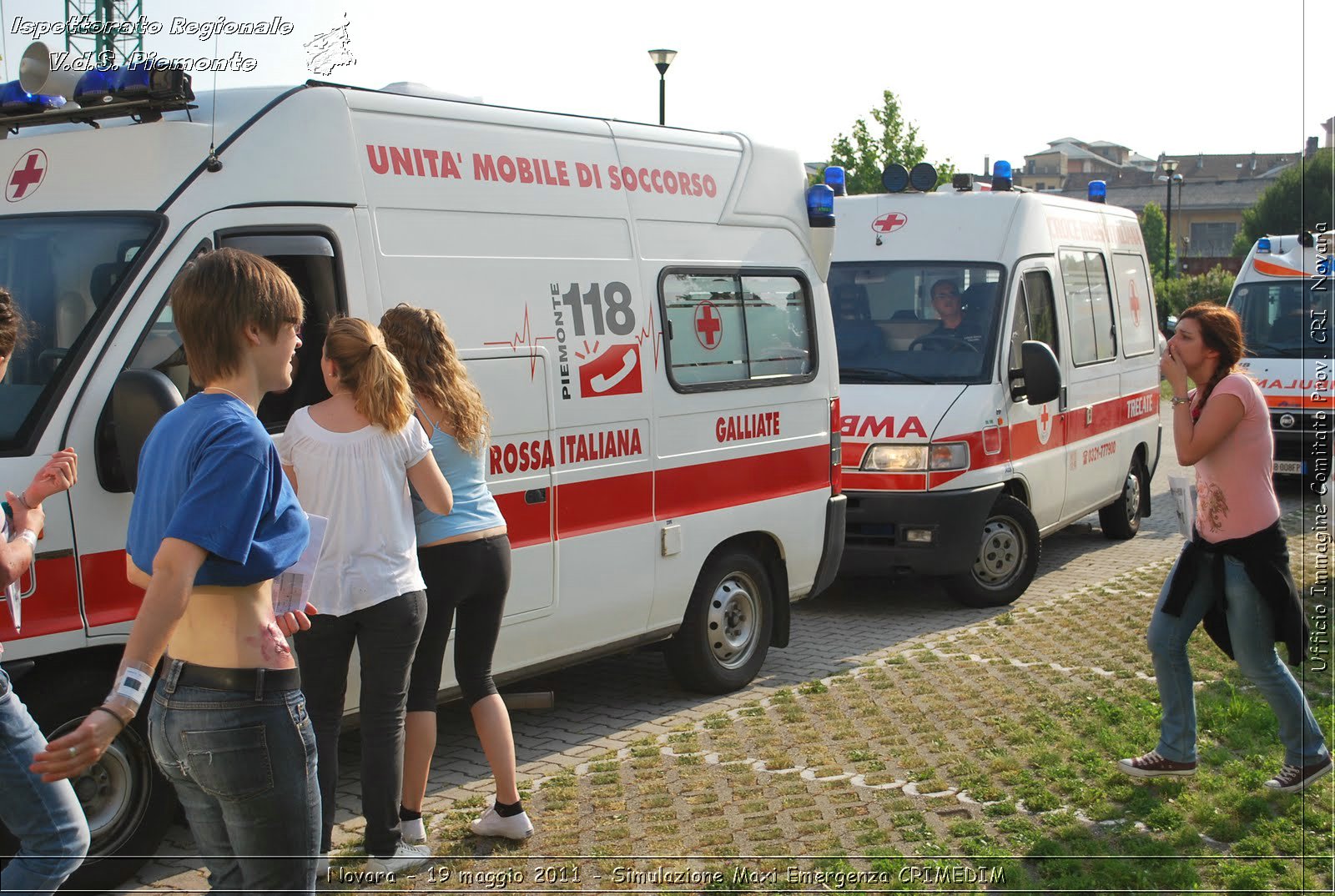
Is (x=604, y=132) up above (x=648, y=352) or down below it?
above

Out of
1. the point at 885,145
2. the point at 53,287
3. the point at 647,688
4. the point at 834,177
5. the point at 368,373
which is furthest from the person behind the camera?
the point at 885,145

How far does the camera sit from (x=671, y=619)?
21.9 feet

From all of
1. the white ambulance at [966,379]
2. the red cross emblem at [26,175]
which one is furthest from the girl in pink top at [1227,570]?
the red cross emblem at [26,175]

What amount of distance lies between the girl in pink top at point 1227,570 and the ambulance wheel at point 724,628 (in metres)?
2.24

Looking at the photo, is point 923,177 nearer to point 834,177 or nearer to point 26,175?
point 834,177

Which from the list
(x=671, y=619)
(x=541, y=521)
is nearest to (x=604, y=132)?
(x=541, y=521)

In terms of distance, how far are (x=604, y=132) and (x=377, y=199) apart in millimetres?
1457

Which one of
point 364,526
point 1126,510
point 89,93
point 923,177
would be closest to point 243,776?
point 364,526

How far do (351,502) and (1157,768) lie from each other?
3279 millimetres

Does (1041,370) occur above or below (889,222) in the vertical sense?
below

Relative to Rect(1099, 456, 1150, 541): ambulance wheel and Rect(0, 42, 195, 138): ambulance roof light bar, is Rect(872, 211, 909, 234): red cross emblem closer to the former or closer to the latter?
Rect(1099, 456, 1150, 541): ambulance wheel

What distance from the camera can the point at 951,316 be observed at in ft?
30.8

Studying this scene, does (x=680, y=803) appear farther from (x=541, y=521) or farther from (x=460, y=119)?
(x=460, y=119)

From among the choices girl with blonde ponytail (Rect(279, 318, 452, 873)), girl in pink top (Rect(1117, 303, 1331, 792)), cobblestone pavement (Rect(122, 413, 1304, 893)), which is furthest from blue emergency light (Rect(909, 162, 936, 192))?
girl with blonde ponytail (Rect(279, 318, 452, 873))
